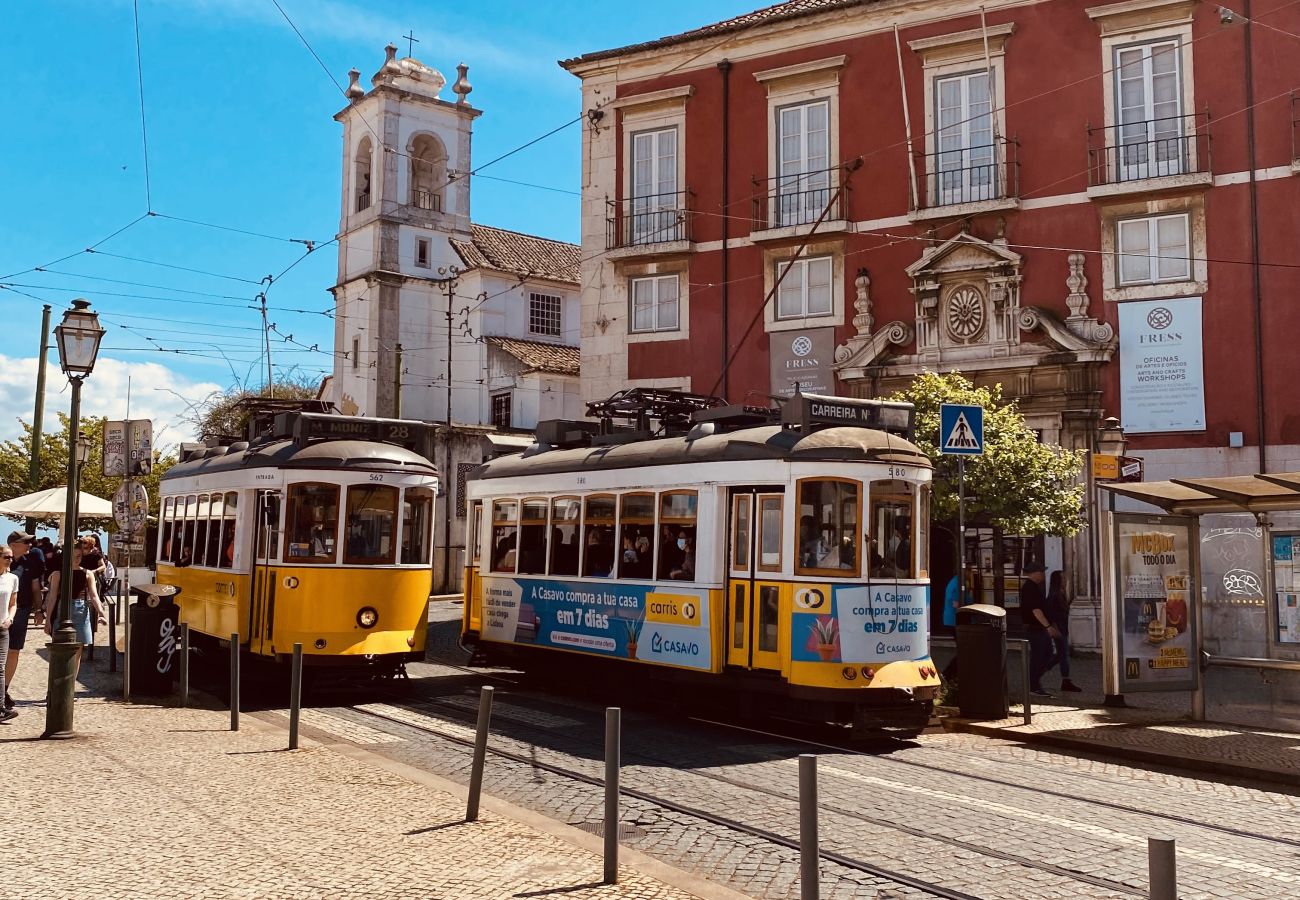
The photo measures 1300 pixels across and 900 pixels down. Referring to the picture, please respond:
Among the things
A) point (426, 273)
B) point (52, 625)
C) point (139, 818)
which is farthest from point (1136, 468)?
point (426, 273)

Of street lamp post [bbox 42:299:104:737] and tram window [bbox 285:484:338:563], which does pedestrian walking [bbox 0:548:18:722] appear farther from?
tram window [bbox 285:484:338:563]

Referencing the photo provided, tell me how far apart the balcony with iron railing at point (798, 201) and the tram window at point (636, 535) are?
12.8 m

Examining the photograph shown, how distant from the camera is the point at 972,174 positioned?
24.2 m

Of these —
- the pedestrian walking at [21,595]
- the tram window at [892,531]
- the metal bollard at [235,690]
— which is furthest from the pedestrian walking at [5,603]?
the tram window at [892,531]

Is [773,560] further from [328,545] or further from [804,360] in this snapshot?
[804,360]

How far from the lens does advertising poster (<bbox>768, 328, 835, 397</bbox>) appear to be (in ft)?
83.9

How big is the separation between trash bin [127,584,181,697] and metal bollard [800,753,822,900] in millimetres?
11228

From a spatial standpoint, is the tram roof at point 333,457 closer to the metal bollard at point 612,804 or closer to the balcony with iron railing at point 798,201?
the metal bollard at point 612,804

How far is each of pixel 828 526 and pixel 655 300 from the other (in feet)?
53.7

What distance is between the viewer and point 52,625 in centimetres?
1725

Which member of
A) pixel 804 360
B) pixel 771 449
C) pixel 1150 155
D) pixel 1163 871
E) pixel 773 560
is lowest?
pixel 1163 871

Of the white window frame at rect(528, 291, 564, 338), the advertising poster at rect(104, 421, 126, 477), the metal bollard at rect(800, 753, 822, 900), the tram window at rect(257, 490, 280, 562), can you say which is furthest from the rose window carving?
the white window frame at rect(528, 291, 564, 338)

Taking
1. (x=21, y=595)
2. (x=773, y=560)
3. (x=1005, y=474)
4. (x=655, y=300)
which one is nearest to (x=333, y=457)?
(x=21, y=595)

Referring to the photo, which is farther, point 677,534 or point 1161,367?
point 1161,367
